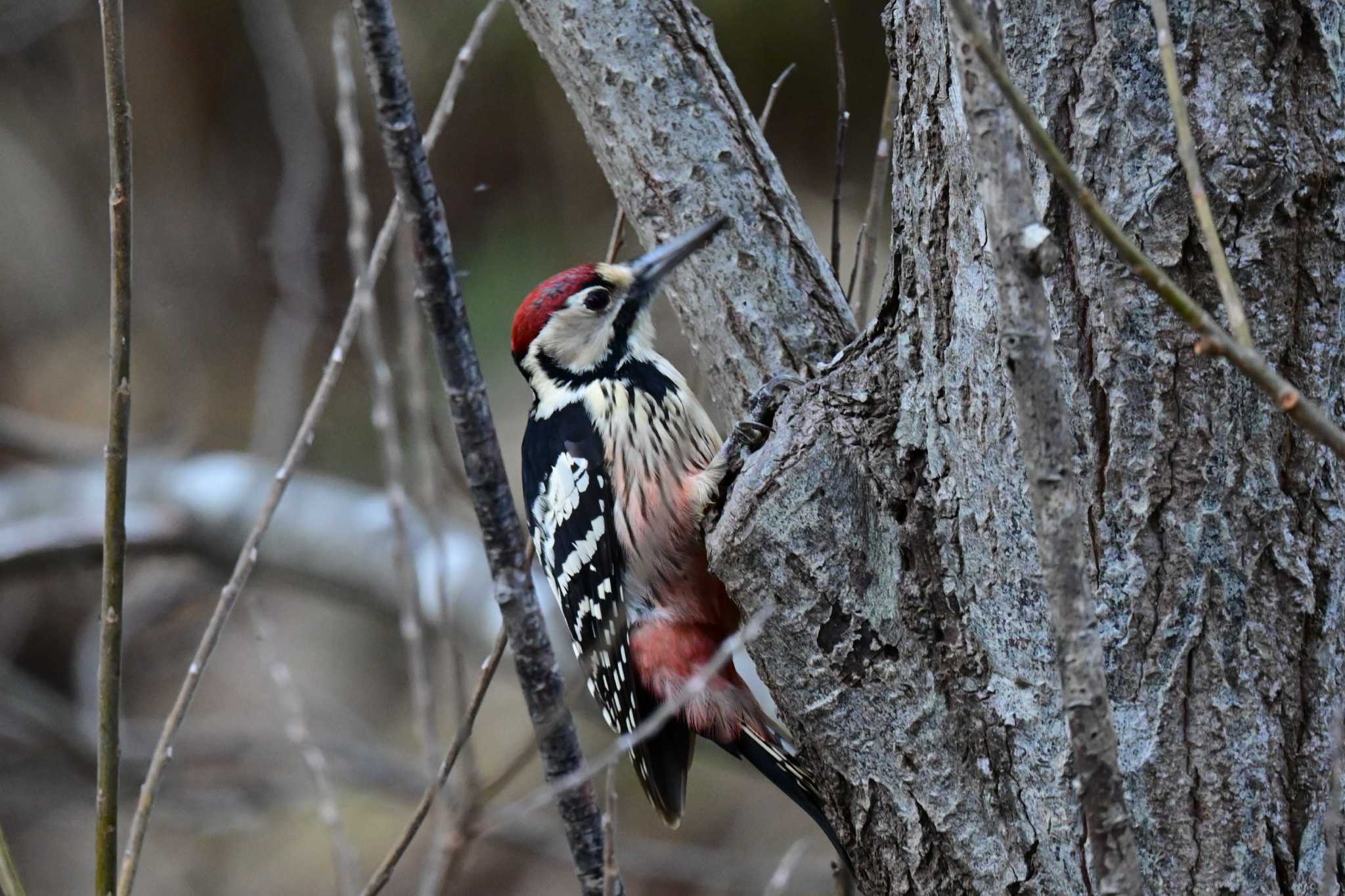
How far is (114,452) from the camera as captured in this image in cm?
130

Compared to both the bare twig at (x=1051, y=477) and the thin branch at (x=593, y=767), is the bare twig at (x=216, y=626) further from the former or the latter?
the bare twig at (x=1051, y=477)

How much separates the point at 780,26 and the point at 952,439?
3.27m

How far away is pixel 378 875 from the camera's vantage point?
142cm

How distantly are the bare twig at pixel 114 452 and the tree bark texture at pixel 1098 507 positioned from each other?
759 mm

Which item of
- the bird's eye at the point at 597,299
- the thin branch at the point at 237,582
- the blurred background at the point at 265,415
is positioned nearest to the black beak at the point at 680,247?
the thin branch at the point at 237,582

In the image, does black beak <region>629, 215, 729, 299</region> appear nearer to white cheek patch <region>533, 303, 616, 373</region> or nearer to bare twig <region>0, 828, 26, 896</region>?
white cheek patch <region>533, 303, 616, 373</region>

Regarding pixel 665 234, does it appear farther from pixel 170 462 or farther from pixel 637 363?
pixel 170 462

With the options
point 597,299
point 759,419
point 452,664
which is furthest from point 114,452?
point 597,299

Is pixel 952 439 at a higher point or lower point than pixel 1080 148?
lower

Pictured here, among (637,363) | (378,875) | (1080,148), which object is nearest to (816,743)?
(378,875)

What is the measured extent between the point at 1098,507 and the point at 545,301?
1698mm

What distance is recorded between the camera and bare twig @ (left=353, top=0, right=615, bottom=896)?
0.93 m

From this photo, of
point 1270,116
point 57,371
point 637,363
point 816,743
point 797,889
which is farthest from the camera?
point 57,371

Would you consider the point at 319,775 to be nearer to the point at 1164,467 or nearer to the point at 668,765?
the point at 668,765
